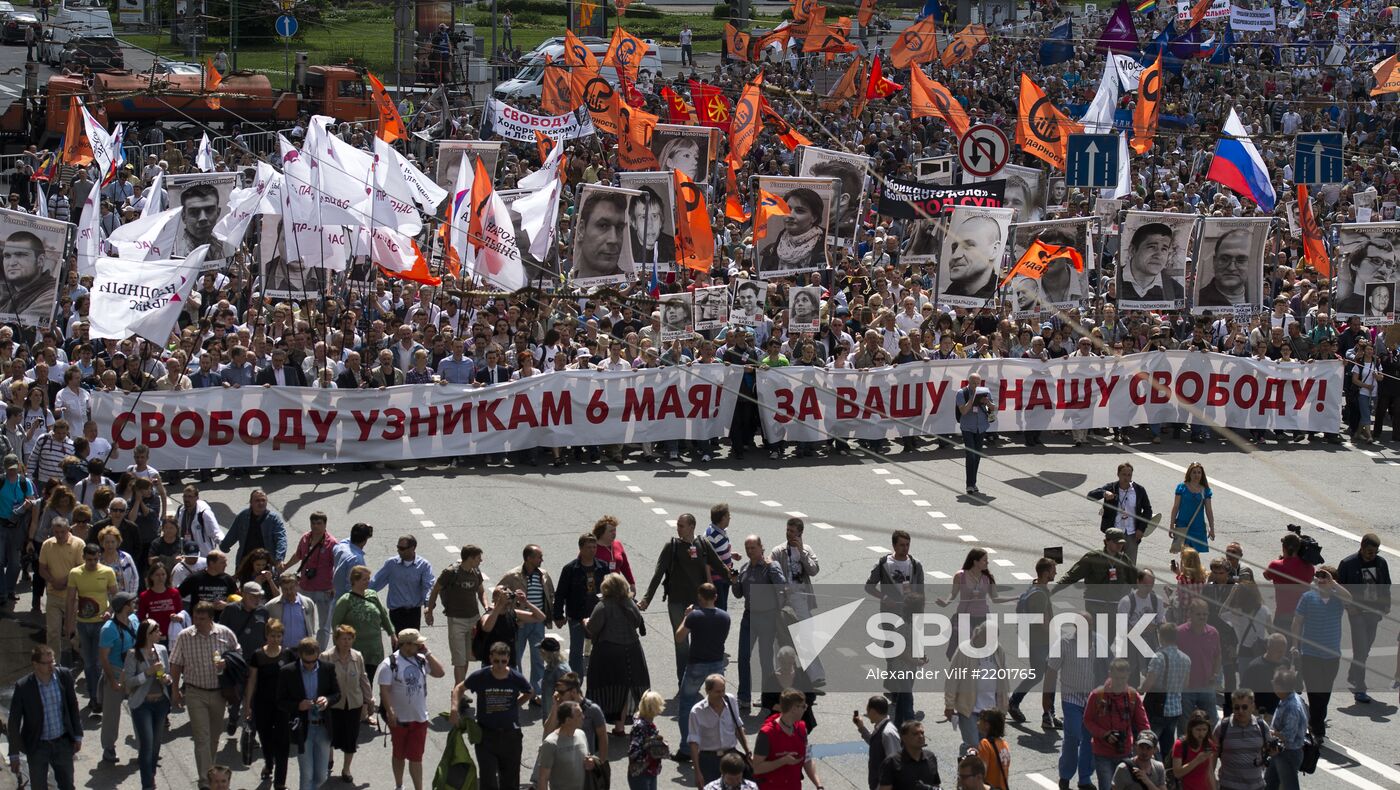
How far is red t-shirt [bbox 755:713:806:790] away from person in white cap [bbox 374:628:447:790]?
230 cm

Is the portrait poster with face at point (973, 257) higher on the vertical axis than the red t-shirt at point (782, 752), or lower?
Answer: higher

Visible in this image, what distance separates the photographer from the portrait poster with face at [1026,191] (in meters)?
27.5

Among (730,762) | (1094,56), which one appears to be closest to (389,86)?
(1094,56)

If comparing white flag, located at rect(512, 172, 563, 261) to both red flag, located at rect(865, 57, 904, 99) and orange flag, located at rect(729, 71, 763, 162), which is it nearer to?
orange flag, located at rect(729, 71, 763, 162)

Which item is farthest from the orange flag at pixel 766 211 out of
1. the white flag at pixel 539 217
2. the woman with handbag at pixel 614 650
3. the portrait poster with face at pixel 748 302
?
the woman with handbag at pixel 614 650

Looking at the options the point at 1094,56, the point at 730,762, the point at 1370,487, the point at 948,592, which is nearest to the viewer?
the point at 730,762

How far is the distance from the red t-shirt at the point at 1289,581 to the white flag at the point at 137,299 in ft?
32.8

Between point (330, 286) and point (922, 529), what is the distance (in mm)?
9669

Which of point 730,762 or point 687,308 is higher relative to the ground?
point 687,308

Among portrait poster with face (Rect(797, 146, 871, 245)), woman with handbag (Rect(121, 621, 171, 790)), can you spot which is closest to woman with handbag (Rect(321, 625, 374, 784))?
woman with handbag (Rect(121, 621, 171, 790))

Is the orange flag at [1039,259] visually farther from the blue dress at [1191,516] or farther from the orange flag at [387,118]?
the orange flag at [387,118]

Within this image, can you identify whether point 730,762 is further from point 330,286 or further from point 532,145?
point 532,145

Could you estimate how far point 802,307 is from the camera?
22.1 m

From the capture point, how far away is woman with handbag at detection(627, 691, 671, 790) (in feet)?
37.1
